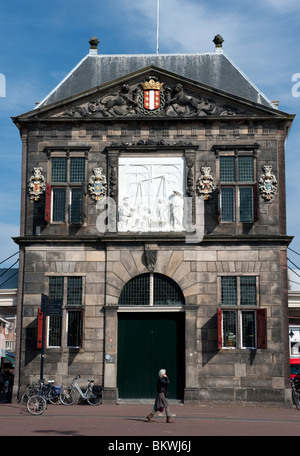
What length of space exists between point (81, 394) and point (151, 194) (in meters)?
7.60

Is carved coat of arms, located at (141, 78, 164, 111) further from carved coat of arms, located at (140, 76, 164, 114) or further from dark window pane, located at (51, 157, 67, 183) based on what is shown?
dark window pane, located at (51, 157, 67, 183)

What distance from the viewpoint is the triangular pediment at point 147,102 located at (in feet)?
81.0

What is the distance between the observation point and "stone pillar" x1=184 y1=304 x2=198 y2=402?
75.3 ft

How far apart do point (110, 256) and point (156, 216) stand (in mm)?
2243

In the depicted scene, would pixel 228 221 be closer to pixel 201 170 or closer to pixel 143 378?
pixel 201 170

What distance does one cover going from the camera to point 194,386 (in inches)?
907

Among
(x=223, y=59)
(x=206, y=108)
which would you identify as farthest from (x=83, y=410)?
(x=223, y=59)

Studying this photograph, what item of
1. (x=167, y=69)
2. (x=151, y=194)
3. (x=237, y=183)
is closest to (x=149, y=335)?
(x=151, y=194)

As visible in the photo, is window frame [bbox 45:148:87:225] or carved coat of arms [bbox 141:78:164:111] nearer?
window frame [bbox 45:148:87:225]

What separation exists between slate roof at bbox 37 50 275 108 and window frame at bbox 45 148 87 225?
2620 mm

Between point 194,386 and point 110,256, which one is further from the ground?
point 110,256

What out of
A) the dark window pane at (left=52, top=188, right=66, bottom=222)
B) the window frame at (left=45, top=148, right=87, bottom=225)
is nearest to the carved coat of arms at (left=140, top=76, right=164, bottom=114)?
the window frame at (left=45, top=148, right=87, bottom=225)
